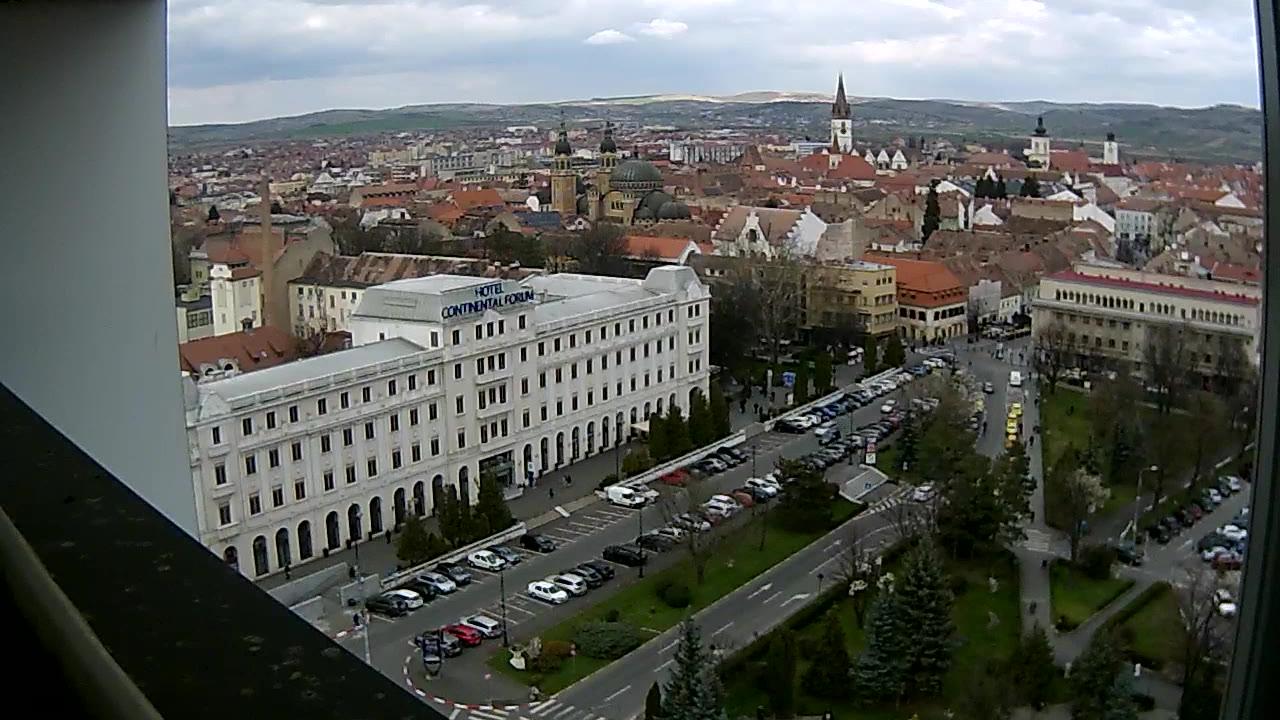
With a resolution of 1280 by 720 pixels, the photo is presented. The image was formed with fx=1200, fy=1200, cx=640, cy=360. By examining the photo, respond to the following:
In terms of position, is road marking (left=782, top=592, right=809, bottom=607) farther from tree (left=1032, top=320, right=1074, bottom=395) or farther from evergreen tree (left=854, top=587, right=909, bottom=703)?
tree (left=1032, top=320, right=1074, bottom=395)

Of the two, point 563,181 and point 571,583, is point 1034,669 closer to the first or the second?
point 571,583

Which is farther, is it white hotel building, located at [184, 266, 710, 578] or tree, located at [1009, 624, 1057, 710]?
white hotel building, located at [184, 266, 710, 578]

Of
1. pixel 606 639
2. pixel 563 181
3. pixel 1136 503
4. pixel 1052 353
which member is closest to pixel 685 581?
pixel 606 639

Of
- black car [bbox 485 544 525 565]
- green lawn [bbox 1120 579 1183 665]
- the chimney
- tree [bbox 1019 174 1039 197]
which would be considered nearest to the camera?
green lawn [bbox 1120 579 1183 665]

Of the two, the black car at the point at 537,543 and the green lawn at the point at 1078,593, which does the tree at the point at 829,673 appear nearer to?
the green lawn at the point at 1078,593

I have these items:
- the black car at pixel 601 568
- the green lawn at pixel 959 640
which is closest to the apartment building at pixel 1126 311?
the green lawn at pixel 959 640

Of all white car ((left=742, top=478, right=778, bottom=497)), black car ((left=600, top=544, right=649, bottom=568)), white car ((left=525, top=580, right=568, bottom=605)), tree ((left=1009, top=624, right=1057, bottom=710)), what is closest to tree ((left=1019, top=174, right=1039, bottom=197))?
white car ((left=742, top=478, right=778, bottom=497))
